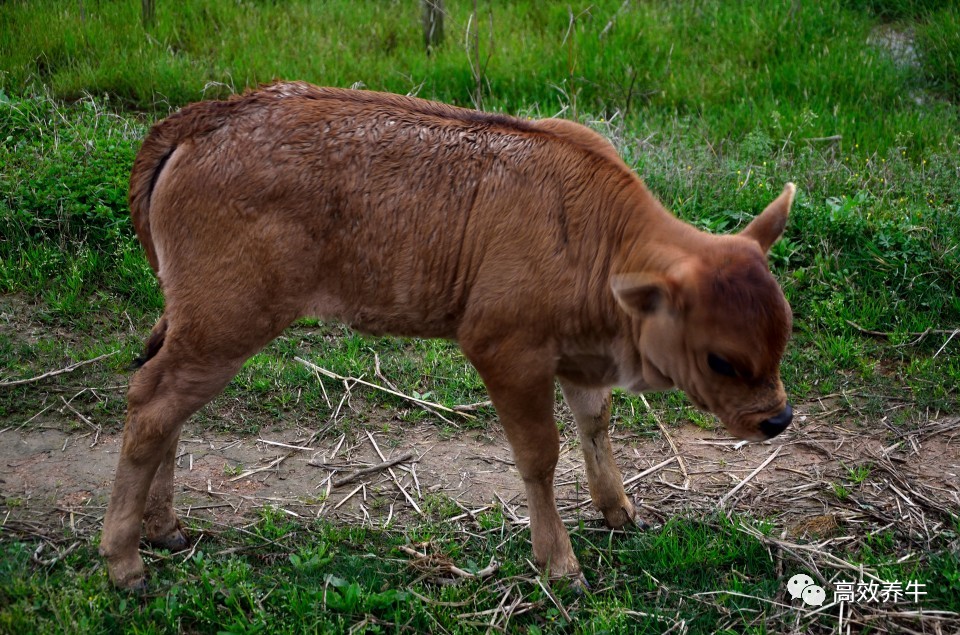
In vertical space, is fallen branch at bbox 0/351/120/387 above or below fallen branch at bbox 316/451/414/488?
above

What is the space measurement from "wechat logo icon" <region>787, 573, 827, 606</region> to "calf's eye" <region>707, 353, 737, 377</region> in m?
1.12

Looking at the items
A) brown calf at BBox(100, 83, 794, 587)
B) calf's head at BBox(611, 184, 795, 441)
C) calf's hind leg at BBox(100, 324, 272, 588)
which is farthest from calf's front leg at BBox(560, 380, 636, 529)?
calf's hind leg at BBox(100, 324, 272, 588)

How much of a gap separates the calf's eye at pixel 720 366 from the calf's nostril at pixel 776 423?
0.80 feet

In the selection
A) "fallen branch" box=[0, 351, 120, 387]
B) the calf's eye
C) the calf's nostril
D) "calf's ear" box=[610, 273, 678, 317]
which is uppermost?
"calf's ear" box=[610, 273, 678, 317]

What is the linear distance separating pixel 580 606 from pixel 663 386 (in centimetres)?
104

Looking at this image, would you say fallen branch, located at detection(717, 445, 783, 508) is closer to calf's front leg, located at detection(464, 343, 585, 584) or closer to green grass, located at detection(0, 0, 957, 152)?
calf's front leg, located at detection(464, 343, 585, 584)

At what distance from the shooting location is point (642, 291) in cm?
380

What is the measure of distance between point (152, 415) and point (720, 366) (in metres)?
2.39

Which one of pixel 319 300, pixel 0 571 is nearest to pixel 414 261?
pixel 319 300

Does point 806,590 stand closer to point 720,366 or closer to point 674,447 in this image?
point 720,366

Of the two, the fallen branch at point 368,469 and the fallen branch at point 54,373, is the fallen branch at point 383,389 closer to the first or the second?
the fallen branch at point 368,469

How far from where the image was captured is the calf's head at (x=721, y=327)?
12.3ft

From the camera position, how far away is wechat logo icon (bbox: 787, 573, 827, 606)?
424 centimetres

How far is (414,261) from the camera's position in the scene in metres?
4.40
